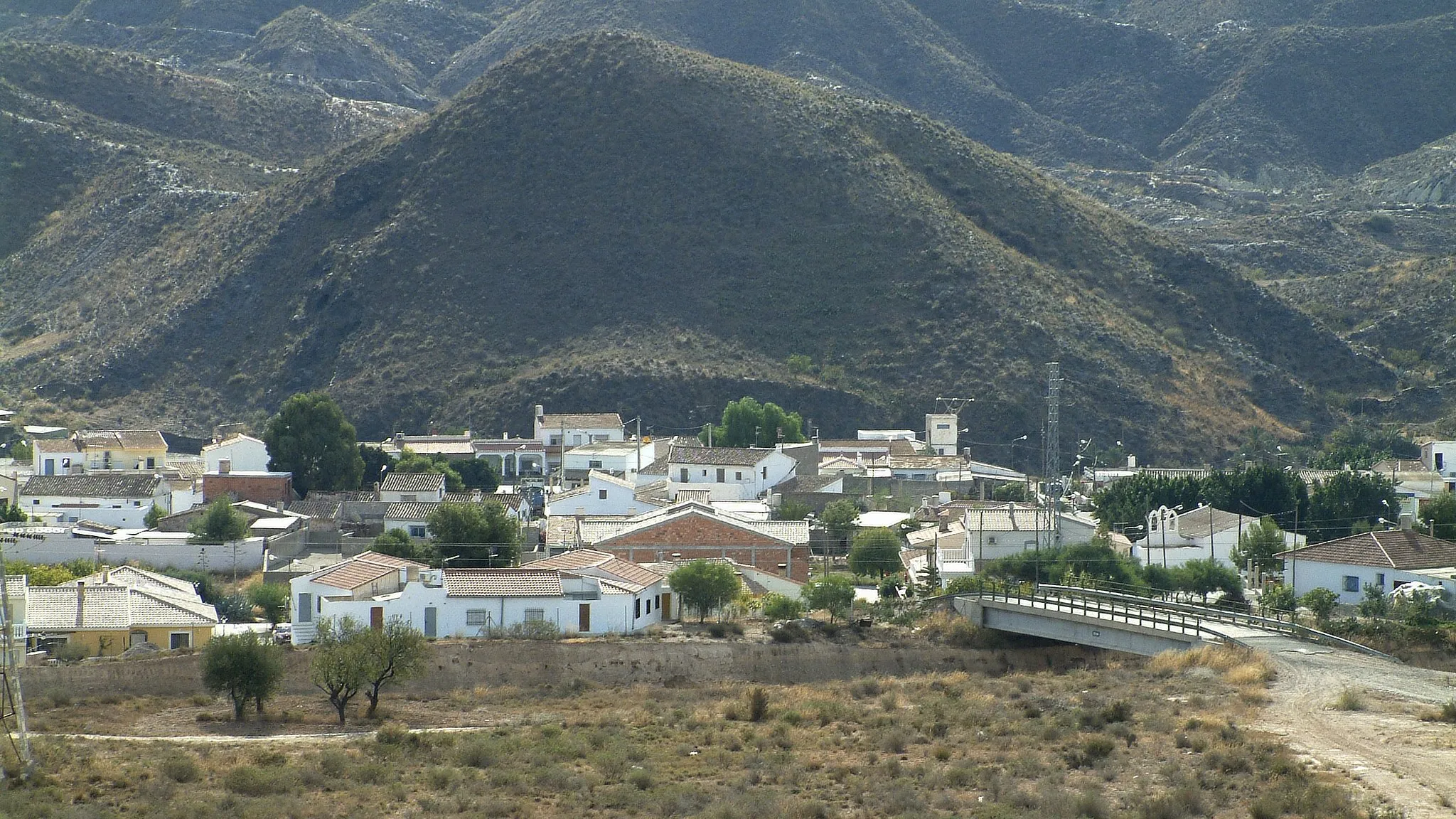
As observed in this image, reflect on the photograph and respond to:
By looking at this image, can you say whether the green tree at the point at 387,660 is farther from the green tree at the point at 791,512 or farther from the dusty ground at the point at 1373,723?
the green tree at the point at 791,512

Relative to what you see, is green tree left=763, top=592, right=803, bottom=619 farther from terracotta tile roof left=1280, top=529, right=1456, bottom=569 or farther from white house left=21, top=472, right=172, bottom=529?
white house left=21, top=472, right=172, bottom=529

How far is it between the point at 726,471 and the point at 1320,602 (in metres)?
32.2

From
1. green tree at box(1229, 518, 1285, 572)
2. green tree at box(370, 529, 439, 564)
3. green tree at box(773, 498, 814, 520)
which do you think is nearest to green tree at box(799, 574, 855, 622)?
green tree at box(370, 529, 439, 564)

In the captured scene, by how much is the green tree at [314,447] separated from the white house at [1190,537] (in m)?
31.4

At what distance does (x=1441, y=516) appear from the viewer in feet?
190

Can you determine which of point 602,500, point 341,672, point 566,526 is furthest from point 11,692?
point 602,500

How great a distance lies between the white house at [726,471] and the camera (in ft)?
236

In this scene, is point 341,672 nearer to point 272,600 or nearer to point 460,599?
point 460,599

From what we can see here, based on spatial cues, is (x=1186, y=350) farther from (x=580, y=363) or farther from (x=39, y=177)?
(x=39, y=177)

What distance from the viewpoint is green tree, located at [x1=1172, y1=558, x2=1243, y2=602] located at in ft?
167

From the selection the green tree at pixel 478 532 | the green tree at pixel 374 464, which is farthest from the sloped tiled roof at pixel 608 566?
the green tree at pixel 374 464

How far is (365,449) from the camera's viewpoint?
8112 cm

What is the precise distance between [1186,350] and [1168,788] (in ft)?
254

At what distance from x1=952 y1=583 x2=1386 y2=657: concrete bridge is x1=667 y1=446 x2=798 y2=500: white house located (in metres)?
23.4
